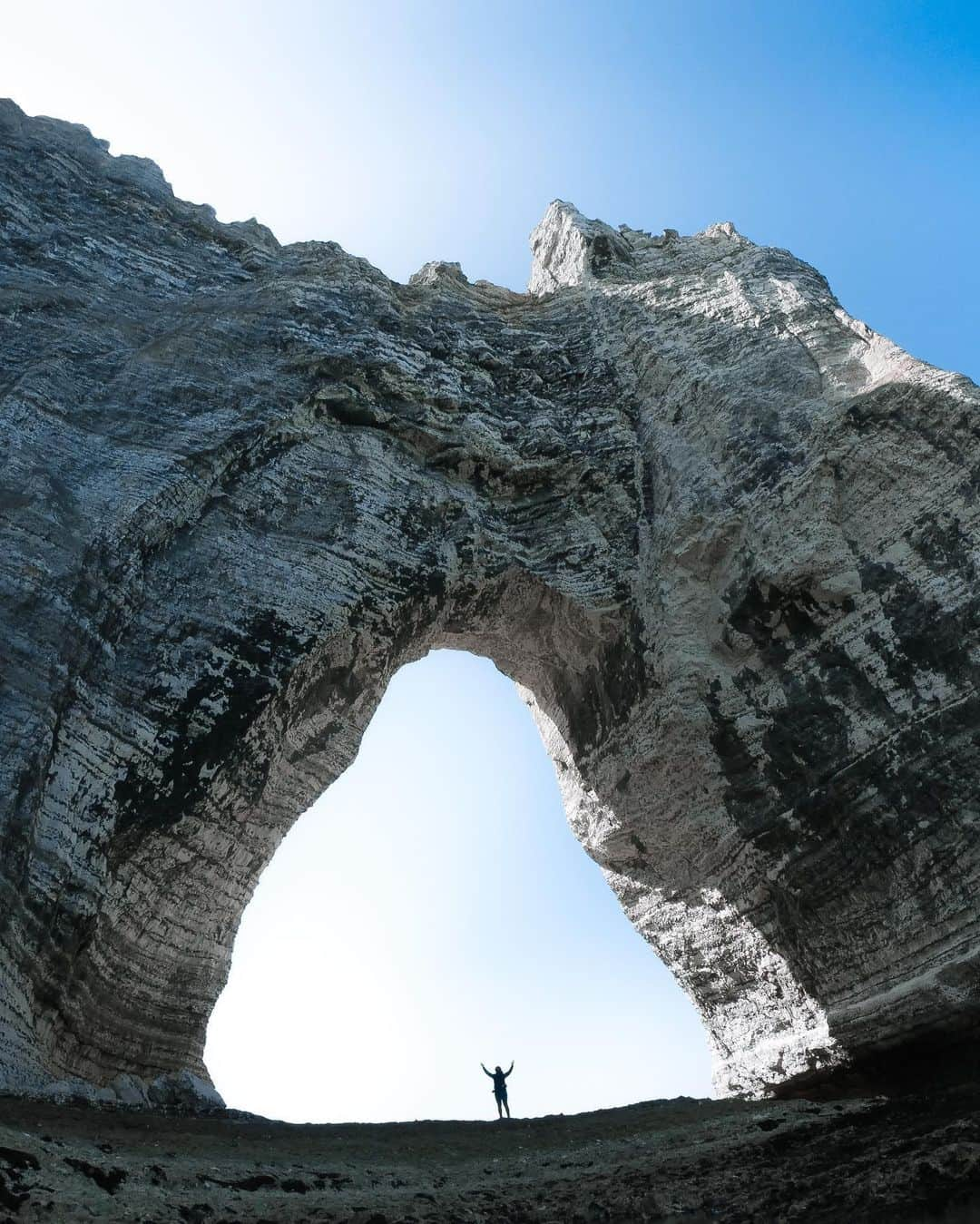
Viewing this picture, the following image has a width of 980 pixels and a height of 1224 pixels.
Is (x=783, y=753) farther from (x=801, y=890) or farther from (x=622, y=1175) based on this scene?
(x=622, y=1175)

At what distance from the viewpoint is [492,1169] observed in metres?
4.64

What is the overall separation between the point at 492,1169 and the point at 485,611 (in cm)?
491

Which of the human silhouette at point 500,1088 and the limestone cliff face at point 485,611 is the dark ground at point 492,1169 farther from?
the human silhouette at point 500,1088

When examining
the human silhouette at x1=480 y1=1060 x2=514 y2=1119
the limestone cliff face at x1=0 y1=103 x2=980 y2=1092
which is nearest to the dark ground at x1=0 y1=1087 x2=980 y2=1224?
the limestone cliff face at x1=0 y1=103 x2=980 y2=1092

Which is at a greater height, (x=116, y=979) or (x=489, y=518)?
(x=489, y=518)

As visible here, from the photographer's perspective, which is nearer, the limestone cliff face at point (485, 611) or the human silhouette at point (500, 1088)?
the limestone cliff face at point (485, 611)

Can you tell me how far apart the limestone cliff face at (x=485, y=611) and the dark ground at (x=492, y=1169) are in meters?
0.94

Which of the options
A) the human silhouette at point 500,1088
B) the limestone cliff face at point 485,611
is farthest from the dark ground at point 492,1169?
the human silhouette at point 500,1088

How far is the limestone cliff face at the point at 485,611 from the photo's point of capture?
6.03m

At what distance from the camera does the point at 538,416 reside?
10.0 metres

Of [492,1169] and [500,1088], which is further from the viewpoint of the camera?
[500,1088]

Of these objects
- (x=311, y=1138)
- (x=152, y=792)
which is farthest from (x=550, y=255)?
(x=311, y=1138)

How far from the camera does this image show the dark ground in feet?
11.1

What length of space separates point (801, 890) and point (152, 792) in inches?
171
